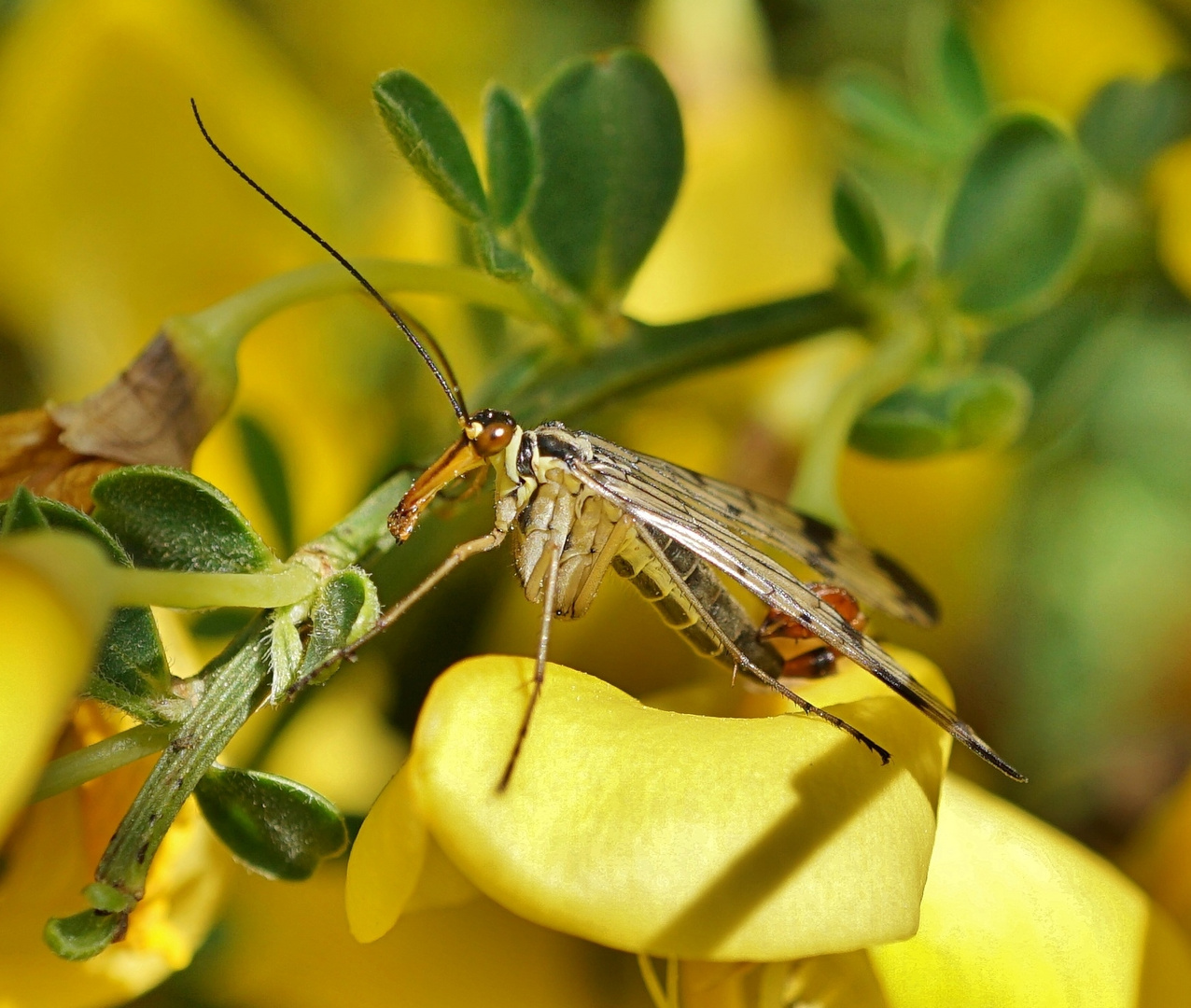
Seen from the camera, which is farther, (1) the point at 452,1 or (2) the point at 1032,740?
(1) the point at 452,1

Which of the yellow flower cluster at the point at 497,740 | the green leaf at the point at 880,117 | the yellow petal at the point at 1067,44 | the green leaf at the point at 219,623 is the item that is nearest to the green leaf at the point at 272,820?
the yellow flower cluster at the point at 497,740

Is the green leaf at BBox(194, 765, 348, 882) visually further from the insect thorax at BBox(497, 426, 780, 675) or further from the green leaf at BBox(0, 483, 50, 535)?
the insect thorax at BBox(497, 426, 780, 675)

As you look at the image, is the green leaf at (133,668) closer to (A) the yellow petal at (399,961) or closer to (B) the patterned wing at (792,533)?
(A) the yellow petal at (399,961)

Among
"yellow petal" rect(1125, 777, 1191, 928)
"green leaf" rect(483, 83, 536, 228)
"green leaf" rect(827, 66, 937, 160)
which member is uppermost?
"green leaf" rect(483, 83, 536, 228)

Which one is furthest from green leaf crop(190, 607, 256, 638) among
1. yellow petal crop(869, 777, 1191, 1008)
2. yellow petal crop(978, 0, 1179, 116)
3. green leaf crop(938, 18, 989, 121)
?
yellow petal crop(978, 0, 1179, 116)

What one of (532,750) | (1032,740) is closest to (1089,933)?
(532,750)

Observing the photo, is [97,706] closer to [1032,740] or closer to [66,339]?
[66,339]

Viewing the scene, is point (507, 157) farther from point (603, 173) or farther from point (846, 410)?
point (846, 410)
